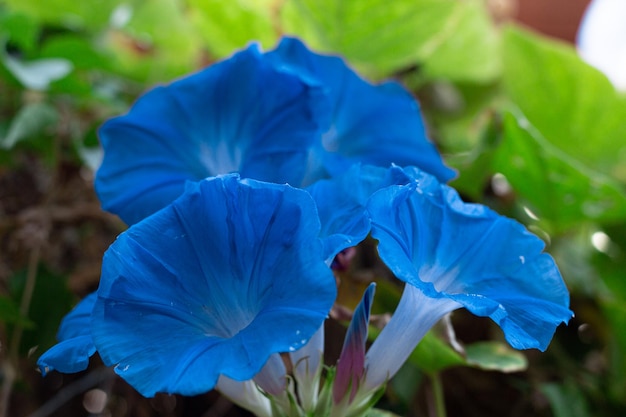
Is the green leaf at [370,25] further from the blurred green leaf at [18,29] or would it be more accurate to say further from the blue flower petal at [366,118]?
the blurred green leaf at [18,29]

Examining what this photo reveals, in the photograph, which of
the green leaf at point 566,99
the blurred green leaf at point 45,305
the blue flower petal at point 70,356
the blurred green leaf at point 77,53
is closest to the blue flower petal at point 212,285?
the blue flower petal at point 70,356

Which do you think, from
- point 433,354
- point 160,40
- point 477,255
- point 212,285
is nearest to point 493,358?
point 433,354

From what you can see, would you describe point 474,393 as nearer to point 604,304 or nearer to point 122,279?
point 604,304

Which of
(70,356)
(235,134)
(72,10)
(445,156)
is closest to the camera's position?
(70,356)

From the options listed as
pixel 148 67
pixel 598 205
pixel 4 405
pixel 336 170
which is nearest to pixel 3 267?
pixel 4 405

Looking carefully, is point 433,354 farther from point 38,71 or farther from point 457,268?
point 38,71

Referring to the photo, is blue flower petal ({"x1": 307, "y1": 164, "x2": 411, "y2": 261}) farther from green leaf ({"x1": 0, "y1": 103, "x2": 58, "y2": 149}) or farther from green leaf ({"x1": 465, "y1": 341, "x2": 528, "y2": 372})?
green leaf ({"x1": 0, "y1": 103, "x2": 58, "y2": 149})
